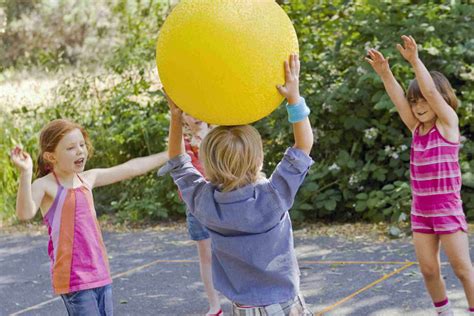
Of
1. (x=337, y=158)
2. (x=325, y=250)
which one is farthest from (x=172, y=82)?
(x=337, y=158)

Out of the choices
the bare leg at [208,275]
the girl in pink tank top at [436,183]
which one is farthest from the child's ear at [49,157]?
the girl in pink tank top at [436,183]

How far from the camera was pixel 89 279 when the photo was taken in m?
3.48

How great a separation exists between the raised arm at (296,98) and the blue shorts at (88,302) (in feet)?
3.99

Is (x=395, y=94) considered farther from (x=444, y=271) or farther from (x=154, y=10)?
(x=154, y=10)

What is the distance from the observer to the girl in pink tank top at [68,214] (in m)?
3.46

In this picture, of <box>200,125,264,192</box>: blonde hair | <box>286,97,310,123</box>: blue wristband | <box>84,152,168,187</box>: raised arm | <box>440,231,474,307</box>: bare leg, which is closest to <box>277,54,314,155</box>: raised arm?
<box>286,97,310,123</box>: blue wristband

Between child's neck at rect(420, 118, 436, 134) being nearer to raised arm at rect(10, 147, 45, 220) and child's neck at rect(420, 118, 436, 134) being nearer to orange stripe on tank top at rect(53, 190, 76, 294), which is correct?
orange stripe on tank top at rect(53, 190, 76, 294)

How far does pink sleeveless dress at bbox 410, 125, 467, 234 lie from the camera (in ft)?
12.9

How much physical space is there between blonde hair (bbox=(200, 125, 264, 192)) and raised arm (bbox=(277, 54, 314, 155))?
5.6 inches

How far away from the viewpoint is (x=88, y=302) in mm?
3482

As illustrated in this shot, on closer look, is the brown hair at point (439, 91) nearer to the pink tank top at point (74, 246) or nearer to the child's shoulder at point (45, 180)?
the pink tank top at point (74, 246)

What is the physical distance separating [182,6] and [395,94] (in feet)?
5.36

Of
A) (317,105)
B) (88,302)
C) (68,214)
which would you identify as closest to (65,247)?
(68,214)

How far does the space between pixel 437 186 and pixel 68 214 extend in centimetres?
172
